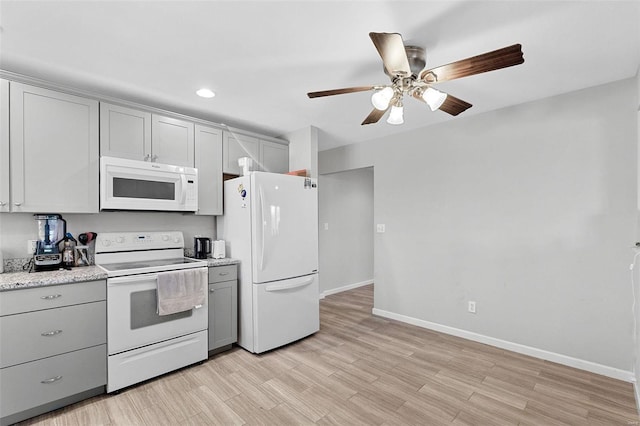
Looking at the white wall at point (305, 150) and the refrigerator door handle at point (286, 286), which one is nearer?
the refrigerator door handle at point (286, 286)

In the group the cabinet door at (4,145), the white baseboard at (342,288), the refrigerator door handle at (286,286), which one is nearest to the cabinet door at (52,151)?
the cabinet door at (4,145)

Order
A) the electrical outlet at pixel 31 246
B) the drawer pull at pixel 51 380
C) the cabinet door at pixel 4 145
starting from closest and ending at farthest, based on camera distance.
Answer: the drawer pull at pixel 51 380, the cabinet door at pixel 4 145, the electrical outlet at pixel 31 246

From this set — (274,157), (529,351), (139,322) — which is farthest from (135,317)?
(529,351)

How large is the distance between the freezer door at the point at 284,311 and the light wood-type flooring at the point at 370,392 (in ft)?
0.46

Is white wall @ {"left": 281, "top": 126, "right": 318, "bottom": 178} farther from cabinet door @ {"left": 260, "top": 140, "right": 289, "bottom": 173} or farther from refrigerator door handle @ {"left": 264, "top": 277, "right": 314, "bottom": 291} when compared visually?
refrigerator door handle @ {"left": 264, "top": 277, "right": 314, "bottom": 291}

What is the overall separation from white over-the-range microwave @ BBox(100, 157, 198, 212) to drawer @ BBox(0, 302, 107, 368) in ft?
2.78

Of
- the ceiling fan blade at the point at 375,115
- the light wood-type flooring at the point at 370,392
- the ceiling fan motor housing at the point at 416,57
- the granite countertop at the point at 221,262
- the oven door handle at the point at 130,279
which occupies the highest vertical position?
the ceiling fan motor housing at the point at 416,57

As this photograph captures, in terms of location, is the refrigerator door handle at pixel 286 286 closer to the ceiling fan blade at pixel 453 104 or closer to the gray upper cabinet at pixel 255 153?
the gray upper cabinet at pixel 255 153

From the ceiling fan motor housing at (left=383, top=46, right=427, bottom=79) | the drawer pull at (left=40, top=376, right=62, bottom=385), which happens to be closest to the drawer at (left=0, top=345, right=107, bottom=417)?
the drawer pull at (left=40, top=376, right=62, bottom=385)

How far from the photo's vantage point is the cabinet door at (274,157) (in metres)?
3.69

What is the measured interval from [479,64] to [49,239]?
328 centimetres

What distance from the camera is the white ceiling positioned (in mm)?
1637

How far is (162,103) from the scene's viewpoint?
115 inches

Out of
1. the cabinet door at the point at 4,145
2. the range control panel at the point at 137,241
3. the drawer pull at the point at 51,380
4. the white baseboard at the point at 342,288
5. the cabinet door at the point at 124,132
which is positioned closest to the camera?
the drawer pull at the point at 51,380
